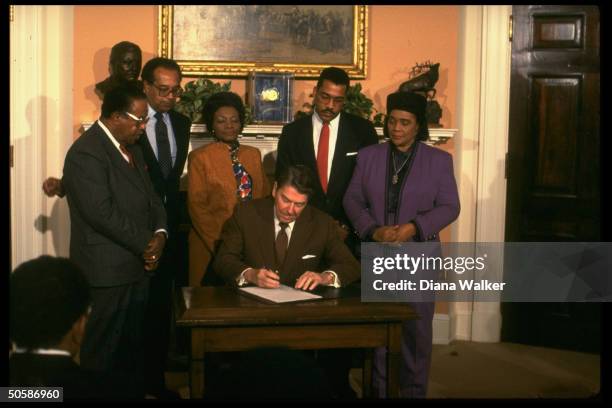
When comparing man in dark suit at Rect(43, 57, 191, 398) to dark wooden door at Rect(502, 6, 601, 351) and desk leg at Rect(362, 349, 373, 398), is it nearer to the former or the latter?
desk leg at Rect(362, 349, 373, 398)

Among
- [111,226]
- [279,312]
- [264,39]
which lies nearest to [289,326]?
[279,312]

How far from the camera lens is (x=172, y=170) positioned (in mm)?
4578

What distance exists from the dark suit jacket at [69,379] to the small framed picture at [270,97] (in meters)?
3.30

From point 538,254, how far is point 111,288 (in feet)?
10.7

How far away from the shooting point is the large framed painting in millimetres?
5441

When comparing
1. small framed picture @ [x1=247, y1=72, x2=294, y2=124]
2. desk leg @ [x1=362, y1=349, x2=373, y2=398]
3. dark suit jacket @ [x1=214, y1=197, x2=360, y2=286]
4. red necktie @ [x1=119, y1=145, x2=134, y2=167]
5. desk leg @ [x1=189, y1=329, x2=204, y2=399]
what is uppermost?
small framed picture @ [x1=247, y1=72, x2=294, y2=124]

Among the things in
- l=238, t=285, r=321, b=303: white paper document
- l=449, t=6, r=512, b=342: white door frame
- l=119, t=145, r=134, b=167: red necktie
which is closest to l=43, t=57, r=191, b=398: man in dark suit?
l=119, t=145, r=134, b=167: red necktie

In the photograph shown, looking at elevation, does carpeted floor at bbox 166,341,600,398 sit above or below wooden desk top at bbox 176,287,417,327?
below

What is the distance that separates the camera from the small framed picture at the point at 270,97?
5.35 m

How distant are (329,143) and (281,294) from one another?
150 cm

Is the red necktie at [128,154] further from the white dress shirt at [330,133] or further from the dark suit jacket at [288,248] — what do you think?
the white dress shirt at [330,133]

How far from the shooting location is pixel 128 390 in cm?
205

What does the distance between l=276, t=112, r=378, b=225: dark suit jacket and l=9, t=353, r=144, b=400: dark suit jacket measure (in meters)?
2.47

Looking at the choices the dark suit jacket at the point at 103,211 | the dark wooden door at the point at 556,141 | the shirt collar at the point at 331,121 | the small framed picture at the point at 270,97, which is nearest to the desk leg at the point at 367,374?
the dark suit jacket at the point at 103,211
